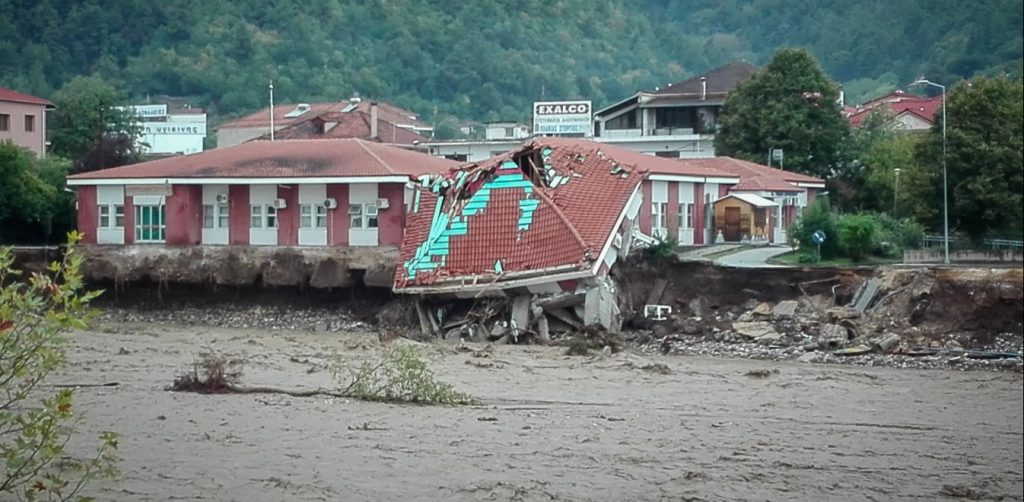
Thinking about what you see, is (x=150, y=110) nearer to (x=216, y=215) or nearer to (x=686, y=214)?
(x=216, y=215)

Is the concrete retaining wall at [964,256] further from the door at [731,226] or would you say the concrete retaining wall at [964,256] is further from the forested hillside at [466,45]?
the door at [731,226]

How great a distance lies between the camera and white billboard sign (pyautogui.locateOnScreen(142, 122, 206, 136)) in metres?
43.9

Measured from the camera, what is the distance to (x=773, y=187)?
53.1 meters

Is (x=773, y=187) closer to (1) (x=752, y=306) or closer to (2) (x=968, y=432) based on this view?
(1) (x=752, y=306)

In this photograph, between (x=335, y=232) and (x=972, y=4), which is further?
(x=335, y=232)

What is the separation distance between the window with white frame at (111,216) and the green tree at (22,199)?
591 centimetres

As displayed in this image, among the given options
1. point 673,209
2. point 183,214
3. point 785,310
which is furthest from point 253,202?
point 785,310

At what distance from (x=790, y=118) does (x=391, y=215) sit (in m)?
21.3

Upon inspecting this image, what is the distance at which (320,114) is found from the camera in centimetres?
6069

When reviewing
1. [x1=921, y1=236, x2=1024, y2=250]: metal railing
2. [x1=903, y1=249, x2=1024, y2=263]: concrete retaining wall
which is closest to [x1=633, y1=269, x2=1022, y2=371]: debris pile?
[x1=903, y1=249, x2=1024, y2=263]: concrete retaining wall

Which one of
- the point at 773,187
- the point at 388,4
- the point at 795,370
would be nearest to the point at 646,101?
the point at 773,187

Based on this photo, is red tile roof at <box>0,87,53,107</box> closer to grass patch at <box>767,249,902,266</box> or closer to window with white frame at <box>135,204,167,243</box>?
window with white frame at <box>135,204,167,243</box>

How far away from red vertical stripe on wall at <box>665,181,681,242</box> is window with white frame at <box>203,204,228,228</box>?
1350 centimetres

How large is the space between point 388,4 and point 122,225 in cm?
1045
